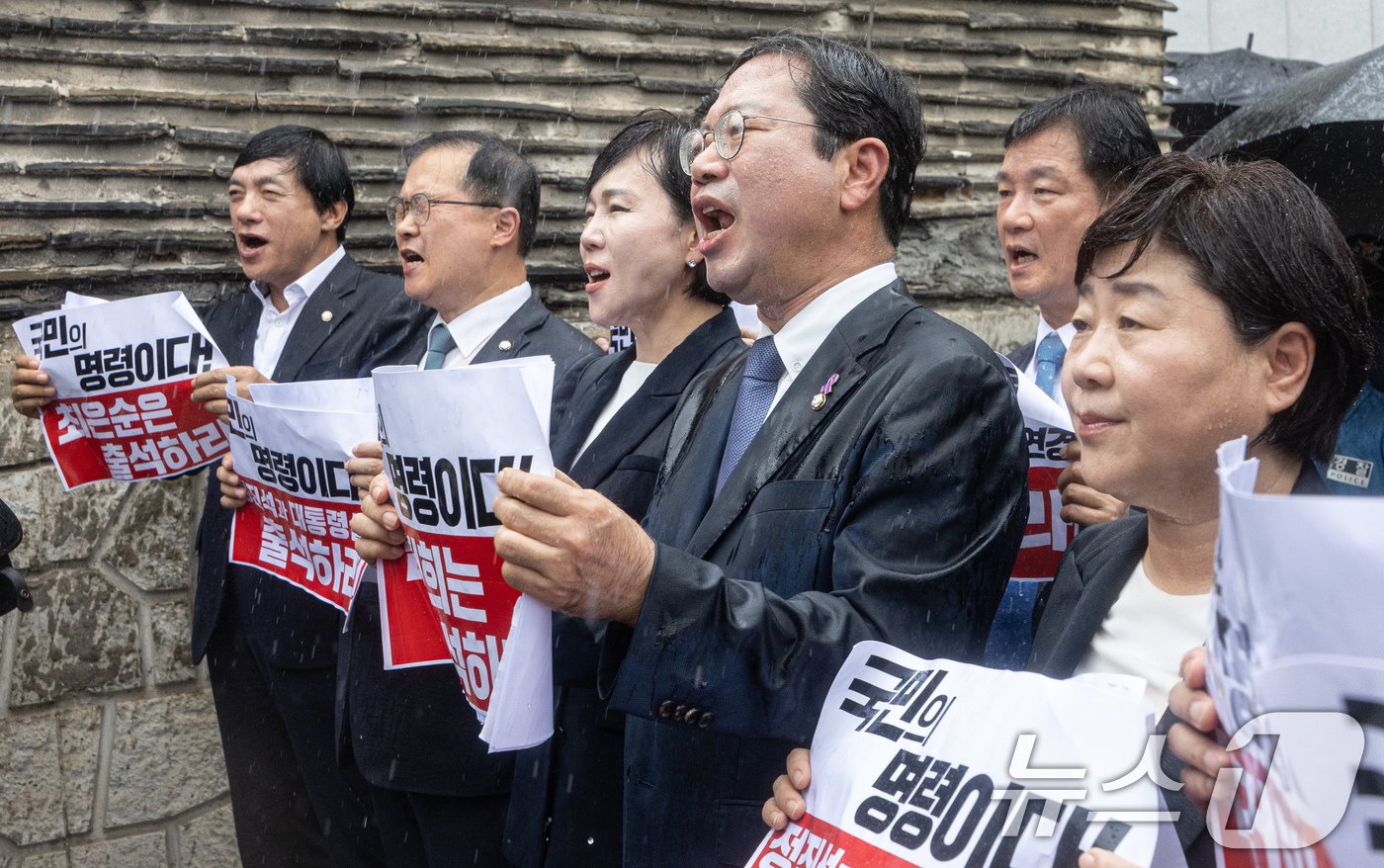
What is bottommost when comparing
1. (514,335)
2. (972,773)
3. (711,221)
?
(972,773)

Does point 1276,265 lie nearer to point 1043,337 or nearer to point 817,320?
point 817,320

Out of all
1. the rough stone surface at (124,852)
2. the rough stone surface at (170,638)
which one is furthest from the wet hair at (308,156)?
the rough stone surface at (124,852)

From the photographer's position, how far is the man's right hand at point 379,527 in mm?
2402

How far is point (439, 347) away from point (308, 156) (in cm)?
99

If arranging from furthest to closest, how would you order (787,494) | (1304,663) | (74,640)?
(74,640), (787,494), (1304,663)

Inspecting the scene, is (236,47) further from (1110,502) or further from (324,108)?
(1110,502)

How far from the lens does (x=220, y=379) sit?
3742mm

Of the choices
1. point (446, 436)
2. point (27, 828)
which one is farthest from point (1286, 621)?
point (27, 828)

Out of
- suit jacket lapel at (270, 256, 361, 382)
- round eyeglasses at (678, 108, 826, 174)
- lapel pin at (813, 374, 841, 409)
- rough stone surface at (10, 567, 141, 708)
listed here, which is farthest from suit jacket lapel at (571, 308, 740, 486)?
rough stone surface at (10, 567, 141, 708)

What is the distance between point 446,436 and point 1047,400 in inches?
52.2

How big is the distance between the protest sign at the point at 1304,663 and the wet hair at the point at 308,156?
375 centimetres

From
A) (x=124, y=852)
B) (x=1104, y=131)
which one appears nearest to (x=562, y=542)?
(x=1104, y=131)

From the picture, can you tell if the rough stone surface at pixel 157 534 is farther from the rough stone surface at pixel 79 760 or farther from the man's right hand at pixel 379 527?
the man's right hand at pixel 379 527

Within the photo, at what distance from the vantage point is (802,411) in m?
2.10
